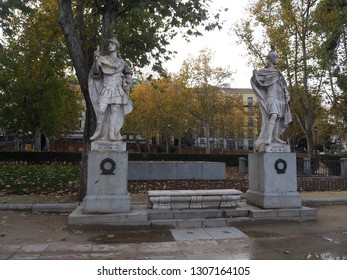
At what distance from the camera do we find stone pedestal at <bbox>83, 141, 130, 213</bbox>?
7.31 m

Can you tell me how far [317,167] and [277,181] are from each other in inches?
514

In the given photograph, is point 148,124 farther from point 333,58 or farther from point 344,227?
point 344,227

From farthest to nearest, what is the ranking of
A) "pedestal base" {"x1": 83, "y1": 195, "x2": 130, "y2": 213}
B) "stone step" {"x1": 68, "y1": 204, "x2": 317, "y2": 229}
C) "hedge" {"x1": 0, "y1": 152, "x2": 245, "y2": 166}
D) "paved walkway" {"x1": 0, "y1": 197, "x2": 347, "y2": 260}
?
1. "hedge" {"x1": 0, "y1": 152, "x2": 245, "y2": 166}
2. "pedestal base" {"x1": 83, "y1": 195, "x2": 130, "y2": 213}
3. "stone step" {"x1": 68, "y1": 204, "x2": 317, "y2": 229}
4. "paved walkway" {"x1": 0, "y1": 197, "x2": 347, "y2": 260}

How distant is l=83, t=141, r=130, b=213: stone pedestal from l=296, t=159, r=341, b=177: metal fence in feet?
46.9

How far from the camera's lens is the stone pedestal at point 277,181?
8.13 metres

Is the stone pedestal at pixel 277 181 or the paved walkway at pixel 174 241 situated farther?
the stone pedestal at pixel 277 181

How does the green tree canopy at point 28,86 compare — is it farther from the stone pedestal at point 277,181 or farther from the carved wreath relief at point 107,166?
the stone pedestal at point 277,181

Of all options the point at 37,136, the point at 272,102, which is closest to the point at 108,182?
the point at 272,102

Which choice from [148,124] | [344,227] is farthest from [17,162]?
[344,227]

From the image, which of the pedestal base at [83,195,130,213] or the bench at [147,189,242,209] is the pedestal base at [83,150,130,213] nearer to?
the pedestal base at [83,195,130,213]

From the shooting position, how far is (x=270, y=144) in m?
8.33

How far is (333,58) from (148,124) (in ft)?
71.8

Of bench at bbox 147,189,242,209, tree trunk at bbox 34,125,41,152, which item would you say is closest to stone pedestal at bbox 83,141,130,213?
bench at bbox 147,189,242,209

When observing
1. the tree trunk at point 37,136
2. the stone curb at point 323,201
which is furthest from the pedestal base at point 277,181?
the tree trunk at point 37,136
